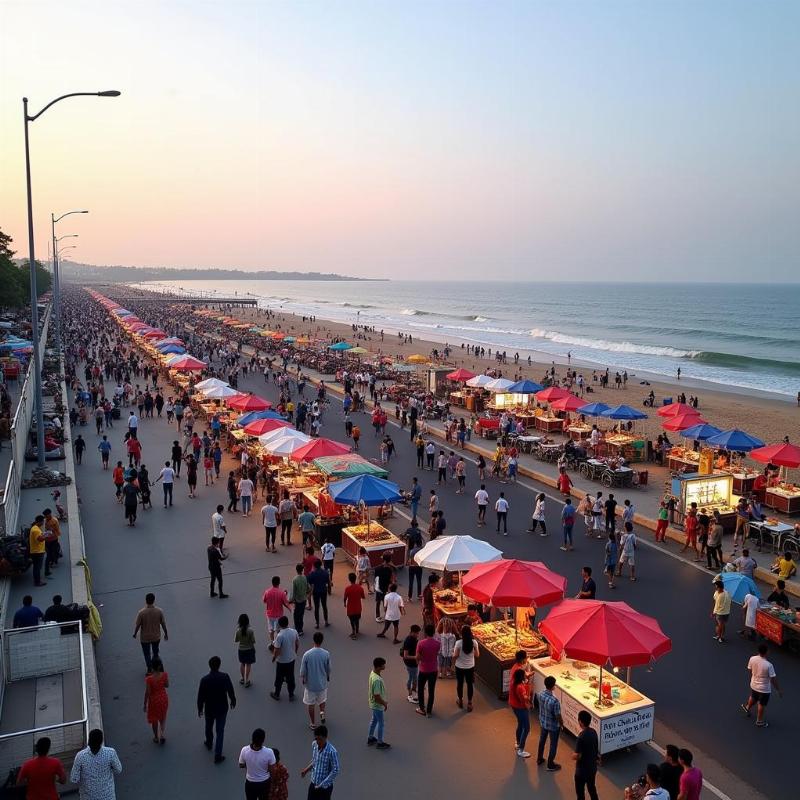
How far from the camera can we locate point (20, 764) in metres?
7.02

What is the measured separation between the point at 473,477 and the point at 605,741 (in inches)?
564

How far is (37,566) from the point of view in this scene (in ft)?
40.6

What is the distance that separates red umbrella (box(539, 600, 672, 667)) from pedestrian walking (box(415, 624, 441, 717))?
58.4 inches

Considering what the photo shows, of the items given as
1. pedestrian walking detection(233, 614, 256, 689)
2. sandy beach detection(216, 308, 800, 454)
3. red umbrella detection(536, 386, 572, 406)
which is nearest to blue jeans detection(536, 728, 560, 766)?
pedestrian walking detection(233, 614, 256, 689)

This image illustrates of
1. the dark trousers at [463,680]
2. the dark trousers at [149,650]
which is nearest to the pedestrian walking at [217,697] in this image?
the dark trousers at [149,650]

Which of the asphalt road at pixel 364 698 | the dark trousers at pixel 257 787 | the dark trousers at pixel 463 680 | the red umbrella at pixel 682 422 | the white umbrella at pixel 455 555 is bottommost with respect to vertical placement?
the asphalt road at pixel 364 698

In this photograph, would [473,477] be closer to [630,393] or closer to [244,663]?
[244,663]

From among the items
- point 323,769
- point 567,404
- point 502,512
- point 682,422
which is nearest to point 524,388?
point 567,404

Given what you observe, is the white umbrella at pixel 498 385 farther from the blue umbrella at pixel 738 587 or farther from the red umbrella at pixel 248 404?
the blue umbrella at pixel 738 587

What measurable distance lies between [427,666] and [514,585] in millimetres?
1799

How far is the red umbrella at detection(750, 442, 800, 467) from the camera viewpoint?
1847cm

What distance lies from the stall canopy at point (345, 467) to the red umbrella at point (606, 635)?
26.0ft

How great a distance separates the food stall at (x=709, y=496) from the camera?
57.9 ft

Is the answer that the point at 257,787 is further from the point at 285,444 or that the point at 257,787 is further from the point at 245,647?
the point at 285,444
